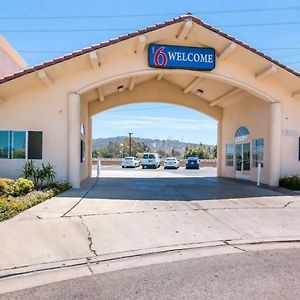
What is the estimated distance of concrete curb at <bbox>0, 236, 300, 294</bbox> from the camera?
5.34 meters

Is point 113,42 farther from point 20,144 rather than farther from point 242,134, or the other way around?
point 242,134

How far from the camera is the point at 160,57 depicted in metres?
15.1

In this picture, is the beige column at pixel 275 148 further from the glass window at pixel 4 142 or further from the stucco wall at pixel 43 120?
the glass window at pixel 4 142

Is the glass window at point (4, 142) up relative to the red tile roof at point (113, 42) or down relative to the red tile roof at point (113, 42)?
down

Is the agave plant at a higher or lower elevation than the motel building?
lower

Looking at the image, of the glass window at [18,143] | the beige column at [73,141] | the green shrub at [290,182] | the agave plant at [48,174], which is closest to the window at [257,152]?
the green shrub at [290,182]

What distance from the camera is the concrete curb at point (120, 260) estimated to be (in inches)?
210

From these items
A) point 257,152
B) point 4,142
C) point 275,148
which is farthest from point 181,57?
point 4,142

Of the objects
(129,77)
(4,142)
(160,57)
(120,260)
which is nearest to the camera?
(120,260)

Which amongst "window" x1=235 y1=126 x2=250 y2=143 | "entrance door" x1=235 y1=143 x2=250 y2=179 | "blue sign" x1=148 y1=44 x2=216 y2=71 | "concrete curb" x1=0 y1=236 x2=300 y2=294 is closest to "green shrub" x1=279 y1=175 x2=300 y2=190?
"entrance door" x1=235 y1=143 x2=250 y2=179

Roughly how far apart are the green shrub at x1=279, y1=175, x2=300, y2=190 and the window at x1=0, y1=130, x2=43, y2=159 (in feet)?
33.5

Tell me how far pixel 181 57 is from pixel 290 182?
22.5ft

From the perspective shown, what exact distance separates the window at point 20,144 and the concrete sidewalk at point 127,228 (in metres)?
4.08

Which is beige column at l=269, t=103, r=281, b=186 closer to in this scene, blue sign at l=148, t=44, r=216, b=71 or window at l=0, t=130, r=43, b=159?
blue sign at l=148, t=44, r=216, b=71
